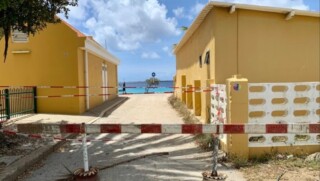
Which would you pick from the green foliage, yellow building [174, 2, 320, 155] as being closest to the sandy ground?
yellow building [174, 2, 320, 155]

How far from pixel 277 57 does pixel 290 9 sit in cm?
134

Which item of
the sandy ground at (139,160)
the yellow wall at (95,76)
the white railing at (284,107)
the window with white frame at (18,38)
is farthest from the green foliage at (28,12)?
the yellow wall at (95,76)

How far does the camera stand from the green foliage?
8.48 metres

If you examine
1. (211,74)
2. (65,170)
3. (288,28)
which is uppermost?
(288,28)

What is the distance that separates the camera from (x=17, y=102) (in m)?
15.4

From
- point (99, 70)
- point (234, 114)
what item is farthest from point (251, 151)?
point (99, 70)

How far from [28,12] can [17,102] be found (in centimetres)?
747

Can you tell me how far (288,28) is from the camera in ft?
34.7

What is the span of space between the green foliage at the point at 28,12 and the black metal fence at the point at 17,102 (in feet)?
15.8

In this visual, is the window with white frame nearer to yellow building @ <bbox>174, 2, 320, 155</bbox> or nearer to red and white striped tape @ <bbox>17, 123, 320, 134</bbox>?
yellow building @ <bbox>174, 2, 320, 155</bbox>

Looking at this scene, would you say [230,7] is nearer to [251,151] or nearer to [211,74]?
[211,74]

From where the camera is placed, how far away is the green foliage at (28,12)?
27.8 feet

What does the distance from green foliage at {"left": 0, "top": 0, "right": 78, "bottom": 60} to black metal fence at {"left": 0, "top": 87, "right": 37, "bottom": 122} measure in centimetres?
480

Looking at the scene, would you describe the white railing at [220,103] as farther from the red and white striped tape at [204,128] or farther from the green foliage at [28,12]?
the green foliage at [28,12]
